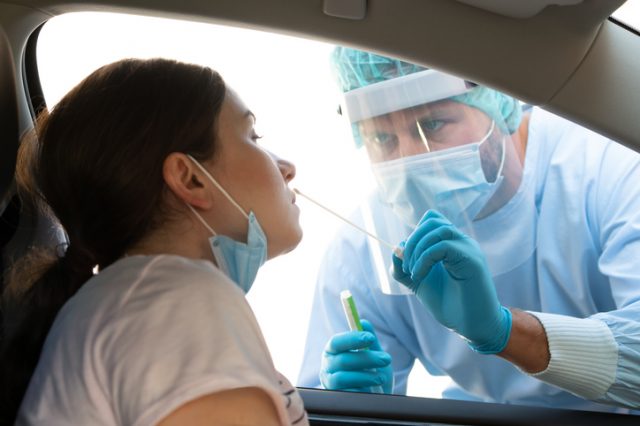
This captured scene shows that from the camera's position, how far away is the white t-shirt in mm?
808

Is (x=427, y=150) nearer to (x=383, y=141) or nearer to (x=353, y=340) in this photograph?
(x=383, y=141)

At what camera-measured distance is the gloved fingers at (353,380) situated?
1.63 m

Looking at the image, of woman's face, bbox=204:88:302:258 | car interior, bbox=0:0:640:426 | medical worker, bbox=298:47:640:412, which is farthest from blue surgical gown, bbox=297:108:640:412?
woman's face, bbox=204:88:302:258

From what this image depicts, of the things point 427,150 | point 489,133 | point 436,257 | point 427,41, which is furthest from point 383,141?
point 427,41

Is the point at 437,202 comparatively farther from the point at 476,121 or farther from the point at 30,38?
the point at 30,38

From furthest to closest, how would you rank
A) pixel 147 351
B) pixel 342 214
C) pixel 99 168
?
pixel 342 214 → pixel 99 168 → pixel 147 351

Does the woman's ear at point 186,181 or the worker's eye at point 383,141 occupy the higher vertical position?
the worker's eye at point 383,141

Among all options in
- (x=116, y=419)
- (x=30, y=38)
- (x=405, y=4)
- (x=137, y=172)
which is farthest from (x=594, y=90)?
(x=30, y=38)

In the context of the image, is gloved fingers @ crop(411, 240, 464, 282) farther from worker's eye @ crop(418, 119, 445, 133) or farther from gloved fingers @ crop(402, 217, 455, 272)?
worker's eye @ crop(418, 119, 445, 133)

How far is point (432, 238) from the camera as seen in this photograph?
1.48 m

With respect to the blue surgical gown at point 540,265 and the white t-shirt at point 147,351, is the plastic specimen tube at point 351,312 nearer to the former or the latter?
the blue surgical gown at point 540,265

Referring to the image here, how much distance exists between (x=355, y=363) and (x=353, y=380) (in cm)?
4

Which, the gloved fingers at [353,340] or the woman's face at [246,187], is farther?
the gloved fingers at [353,340]

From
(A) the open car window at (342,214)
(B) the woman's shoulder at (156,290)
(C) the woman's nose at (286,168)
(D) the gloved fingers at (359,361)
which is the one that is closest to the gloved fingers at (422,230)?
(A) the open car window at (342,214)
